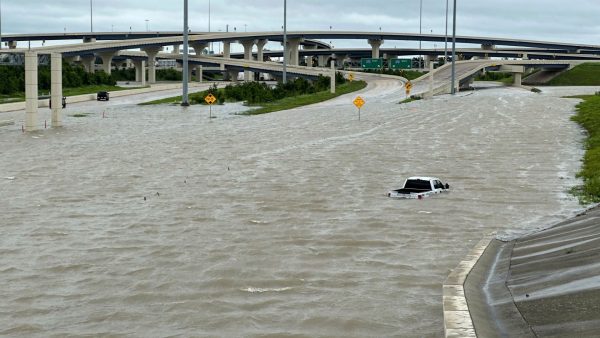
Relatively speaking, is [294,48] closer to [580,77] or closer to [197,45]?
[197,45]

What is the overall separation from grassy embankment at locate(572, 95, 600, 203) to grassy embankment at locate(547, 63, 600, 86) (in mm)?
84046

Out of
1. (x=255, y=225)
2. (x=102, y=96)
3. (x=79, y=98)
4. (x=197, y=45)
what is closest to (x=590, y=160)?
(x=255, y=225)

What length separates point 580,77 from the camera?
14825 cm

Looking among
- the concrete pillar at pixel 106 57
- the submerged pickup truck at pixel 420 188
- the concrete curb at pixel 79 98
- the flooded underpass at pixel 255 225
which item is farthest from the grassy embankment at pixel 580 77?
the submerged pickup truck at pixel 420 188

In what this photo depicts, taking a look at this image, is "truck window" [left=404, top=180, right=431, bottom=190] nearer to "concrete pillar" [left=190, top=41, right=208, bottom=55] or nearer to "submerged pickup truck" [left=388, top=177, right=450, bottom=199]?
"submerged pickup truck" [left=388, top=177, right=450, bottom=199]

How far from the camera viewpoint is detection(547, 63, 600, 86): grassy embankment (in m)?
145

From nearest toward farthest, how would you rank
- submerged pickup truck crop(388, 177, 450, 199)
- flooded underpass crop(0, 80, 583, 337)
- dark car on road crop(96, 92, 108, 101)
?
flooded underpass crop(0, 80, 583, 337), submerged pickup truck crop(388, 177, 450, 199), dark car on road crop(96, 92, 108, 101)

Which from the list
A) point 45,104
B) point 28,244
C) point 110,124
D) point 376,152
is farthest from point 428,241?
point 45,104

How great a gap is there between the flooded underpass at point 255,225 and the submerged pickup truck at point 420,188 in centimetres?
50

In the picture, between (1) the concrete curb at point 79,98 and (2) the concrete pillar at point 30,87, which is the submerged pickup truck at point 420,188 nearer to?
(2) the concrete pillar at point 30,87

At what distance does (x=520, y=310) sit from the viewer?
1420 centimetres

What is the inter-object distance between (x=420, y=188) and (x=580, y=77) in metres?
128

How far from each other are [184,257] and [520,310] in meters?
7.79

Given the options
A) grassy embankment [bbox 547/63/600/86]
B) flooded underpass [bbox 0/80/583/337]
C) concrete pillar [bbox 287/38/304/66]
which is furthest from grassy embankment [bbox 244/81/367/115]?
concrete pillar [bbox 287/38/304/66]
